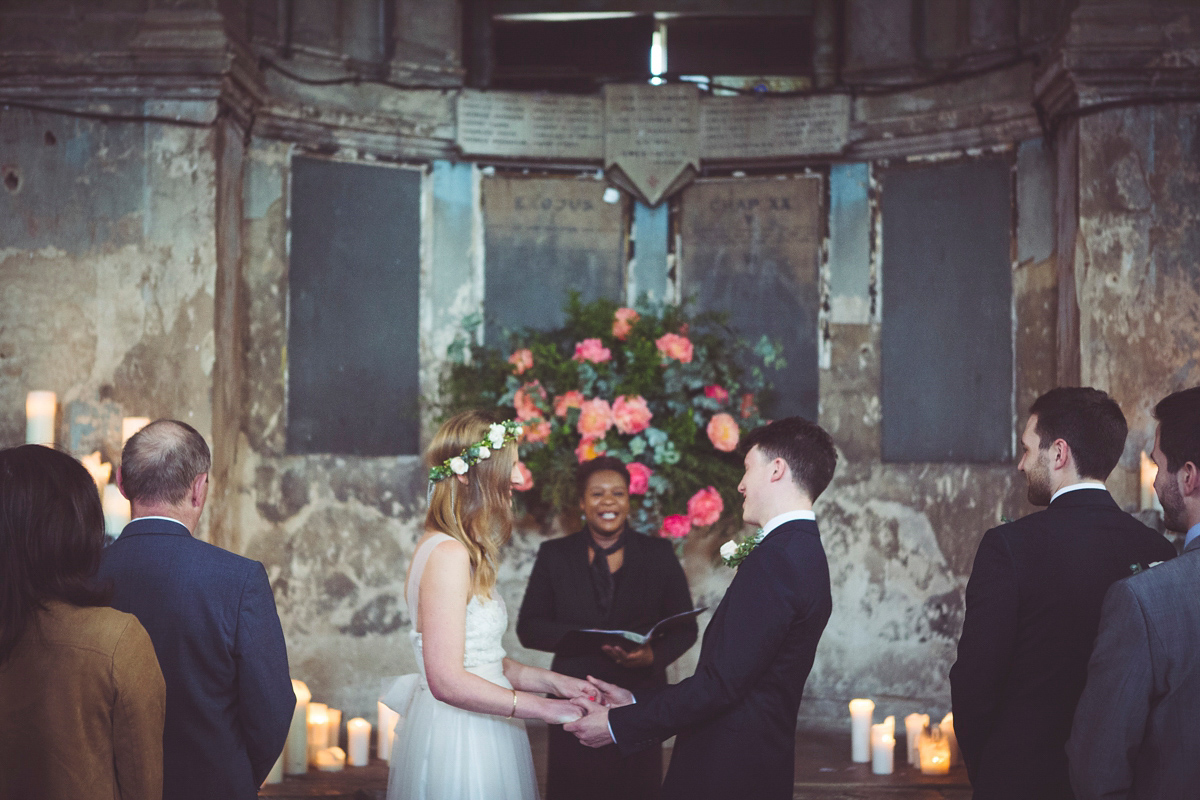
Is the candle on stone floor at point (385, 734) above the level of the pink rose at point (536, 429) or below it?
below

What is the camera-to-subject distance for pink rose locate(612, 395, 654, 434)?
4.70m

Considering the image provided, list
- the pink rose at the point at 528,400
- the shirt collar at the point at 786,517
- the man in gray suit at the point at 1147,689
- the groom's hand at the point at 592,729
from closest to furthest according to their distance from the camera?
the man in gray suit at the point at 1147,689, the shirt collar at the point at 786,517, the groom's hand at the point at 592,729, the pink rose at the point at 528,400

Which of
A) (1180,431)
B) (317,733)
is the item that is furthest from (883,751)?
(1180,431)

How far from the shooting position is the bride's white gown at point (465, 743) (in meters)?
2.61

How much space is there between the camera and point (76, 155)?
15.8ft

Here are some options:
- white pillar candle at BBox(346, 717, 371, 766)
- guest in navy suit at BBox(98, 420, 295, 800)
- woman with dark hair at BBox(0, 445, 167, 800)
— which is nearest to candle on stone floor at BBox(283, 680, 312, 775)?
white pillar candle at BBox(346, 717, 371, 766)

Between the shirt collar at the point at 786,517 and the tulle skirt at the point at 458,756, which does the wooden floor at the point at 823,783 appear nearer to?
the tulle skirt at the point at 458,756

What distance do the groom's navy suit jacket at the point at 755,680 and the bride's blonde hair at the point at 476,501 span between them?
58 centimetres

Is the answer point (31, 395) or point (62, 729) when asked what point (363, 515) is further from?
point (62, 729)

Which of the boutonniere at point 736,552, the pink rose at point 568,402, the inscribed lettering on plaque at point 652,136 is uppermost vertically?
the inscribed lettering on plaque at point 652,136

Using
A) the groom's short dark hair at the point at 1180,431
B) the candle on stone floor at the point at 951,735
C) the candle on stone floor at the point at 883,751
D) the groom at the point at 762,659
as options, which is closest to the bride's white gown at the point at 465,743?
the groom at the point at 762,659

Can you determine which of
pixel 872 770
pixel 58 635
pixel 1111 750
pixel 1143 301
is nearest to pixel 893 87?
pixel 1143 301

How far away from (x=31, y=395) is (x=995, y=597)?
382cm

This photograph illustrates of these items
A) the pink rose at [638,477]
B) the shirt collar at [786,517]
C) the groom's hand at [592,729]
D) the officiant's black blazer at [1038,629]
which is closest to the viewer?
the officiant's black blazer at [1038,629]
